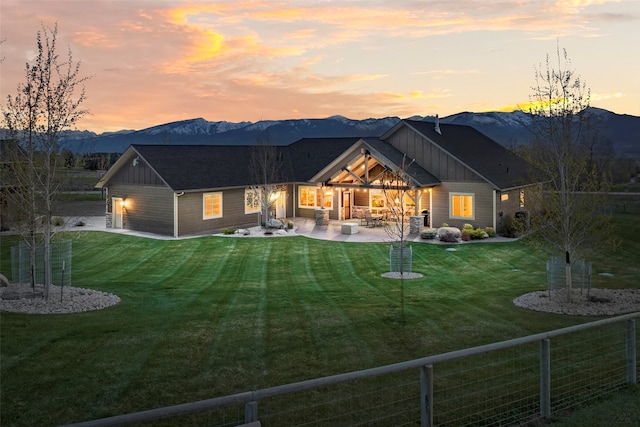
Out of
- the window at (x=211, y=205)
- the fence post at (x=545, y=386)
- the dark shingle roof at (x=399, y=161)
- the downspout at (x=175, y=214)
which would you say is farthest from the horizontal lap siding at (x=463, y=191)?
the fence post at (x=545, y=386)

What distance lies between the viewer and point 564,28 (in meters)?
18.5

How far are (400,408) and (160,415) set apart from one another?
384cm

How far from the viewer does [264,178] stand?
3412cm

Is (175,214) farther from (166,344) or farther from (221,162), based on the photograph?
(166,344)

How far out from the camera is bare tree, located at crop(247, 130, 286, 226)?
111 ft

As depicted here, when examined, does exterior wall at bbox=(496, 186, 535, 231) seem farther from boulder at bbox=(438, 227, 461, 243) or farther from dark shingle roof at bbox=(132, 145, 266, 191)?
dark shingle roof at bbox=(132, 145, 266, 191)

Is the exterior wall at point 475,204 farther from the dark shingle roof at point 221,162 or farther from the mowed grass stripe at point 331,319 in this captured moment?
the mowed grass stripe at point 331,319

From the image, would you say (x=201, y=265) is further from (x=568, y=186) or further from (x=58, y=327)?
(x=568, y=186)

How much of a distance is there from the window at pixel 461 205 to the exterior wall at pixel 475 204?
0.65ft

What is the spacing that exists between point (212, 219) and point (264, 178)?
4.62m

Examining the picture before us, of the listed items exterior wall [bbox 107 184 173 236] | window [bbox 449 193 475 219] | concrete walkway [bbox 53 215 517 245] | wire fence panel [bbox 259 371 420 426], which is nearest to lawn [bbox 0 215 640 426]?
wire fence panel [bbox 259 371 420 426]

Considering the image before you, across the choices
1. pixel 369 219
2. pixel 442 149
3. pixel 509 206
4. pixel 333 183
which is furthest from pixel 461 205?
pixel 333 183

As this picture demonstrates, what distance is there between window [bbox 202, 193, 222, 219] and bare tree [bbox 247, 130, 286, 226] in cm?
253

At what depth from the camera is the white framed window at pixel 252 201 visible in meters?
33.8
